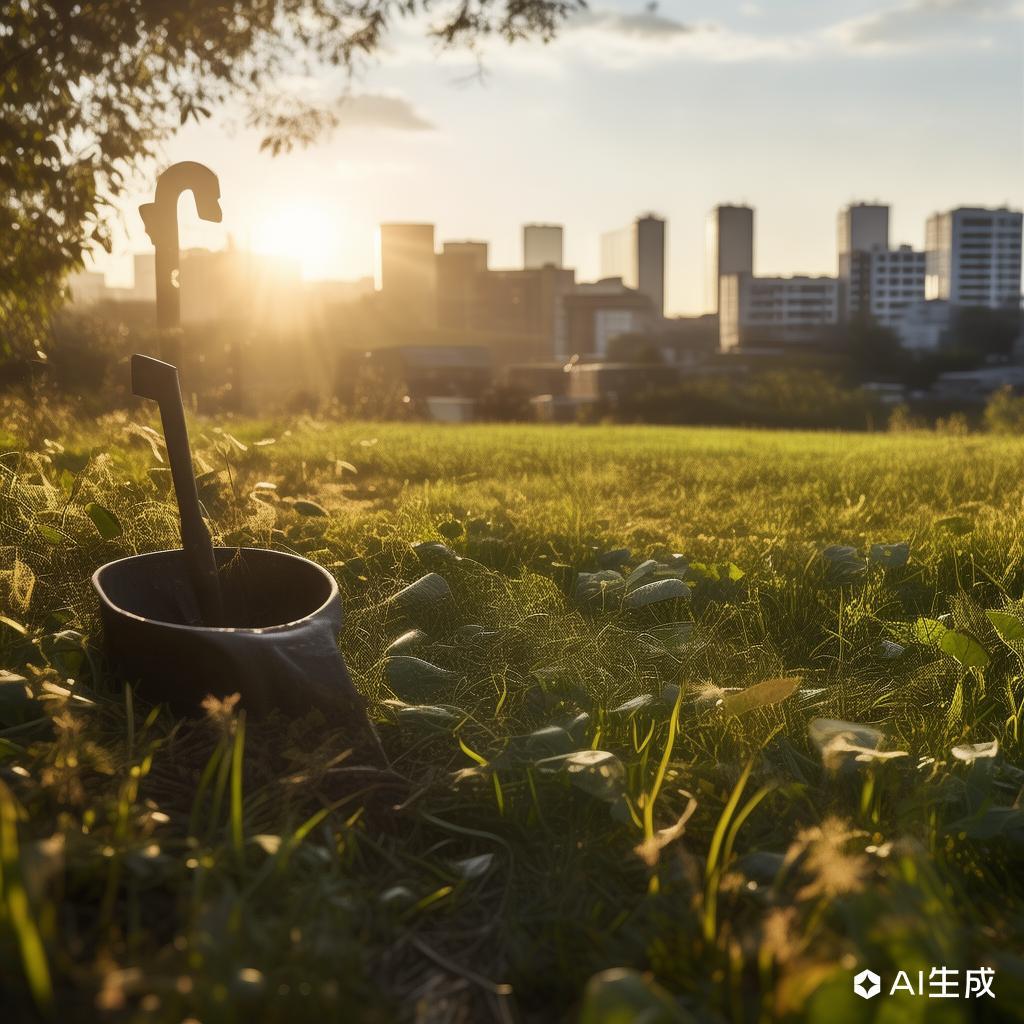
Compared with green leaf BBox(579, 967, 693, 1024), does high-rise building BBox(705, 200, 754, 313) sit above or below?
above

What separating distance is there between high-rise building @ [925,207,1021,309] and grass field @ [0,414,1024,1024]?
144m

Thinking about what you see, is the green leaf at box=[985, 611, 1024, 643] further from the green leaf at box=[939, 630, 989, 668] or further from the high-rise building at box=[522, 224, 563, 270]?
the high-rise building at box=[522, 224, 563, 270]

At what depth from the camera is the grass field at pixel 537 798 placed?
1043 mm

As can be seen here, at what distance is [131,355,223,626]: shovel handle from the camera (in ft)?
6.58

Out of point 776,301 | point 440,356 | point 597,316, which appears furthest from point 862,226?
point 440,356

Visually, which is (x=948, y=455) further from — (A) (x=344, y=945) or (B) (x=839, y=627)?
(A) (x=344, y=945)

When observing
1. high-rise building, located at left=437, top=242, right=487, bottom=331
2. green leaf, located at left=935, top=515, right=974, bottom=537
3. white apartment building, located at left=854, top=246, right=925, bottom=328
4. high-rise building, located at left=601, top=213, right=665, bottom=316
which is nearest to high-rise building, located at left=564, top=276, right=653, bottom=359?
high-rise building, located at left=437, top=242, right=487, bottom=331

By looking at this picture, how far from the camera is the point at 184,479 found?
2.01m

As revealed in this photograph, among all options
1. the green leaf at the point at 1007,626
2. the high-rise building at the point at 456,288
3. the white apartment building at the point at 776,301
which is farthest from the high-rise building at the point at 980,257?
the green leaf at the point at 1007,626

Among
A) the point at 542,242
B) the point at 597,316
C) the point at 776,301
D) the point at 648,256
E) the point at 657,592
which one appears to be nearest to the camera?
the point at 657,592

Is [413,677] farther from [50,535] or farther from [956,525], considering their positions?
[956,525]

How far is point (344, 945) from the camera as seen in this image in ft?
3.68

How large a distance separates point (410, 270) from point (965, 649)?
131 metres

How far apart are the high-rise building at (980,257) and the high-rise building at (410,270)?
68884 millimetres
